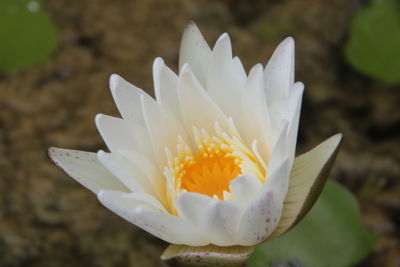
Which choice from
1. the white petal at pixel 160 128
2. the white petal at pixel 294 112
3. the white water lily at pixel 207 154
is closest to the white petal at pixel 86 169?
the white water lily at pixel 207 154

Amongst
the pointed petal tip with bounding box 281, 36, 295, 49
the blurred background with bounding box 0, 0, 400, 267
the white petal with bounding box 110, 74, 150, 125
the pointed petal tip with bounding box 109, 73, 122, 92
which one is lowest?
the blurred background with bounding box 0, 0, 400, 267

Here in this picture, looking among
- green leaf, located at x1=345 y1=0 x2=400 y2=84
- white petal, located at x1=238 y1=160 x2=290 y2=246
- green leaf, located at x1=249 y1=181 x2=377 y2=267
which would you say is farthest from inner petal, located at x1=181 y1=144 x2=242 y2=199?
green leaf, located at x1=345 y1=0 x2=400 y2=84

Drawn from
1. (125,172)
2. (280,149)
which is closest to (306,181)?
(280,149)

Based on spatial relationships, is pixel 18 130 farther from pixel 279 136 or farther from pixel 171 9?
pixel 279 136

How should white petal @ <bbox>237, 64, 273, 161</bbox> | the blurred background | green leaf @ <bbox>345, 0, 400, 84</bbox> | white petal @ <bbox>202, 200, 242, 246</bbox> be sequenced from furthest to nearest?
green leaf @ <bbox>345, 0, 400, 84</bbox>, the blurred background, white petal @ <bbox>237, 64, 273, 161</bbox>, white petal @ <bbox>202, 200, 242, 246</bbox>

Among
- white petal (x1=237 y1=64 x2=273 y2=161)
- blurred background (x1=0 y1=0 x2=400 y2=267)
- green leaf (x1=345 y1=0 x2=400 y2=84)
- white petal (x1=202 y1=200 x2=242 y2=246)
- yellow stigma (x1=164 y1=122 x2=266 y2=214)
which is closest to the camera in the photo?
white petal (x1=202 y1=200 x2=242 y2=246)

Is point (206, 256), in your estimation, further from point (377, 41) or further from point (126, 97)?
point (377, 41)

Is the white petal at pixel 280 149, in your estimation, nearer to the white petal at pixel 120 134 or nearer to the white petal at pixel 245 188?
the white petal at pixel 245 188

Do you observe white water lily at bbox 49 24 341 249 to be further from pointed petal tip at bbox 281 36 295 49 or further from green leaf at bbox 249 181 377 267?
green leaf at bbox 249 181 377 267
